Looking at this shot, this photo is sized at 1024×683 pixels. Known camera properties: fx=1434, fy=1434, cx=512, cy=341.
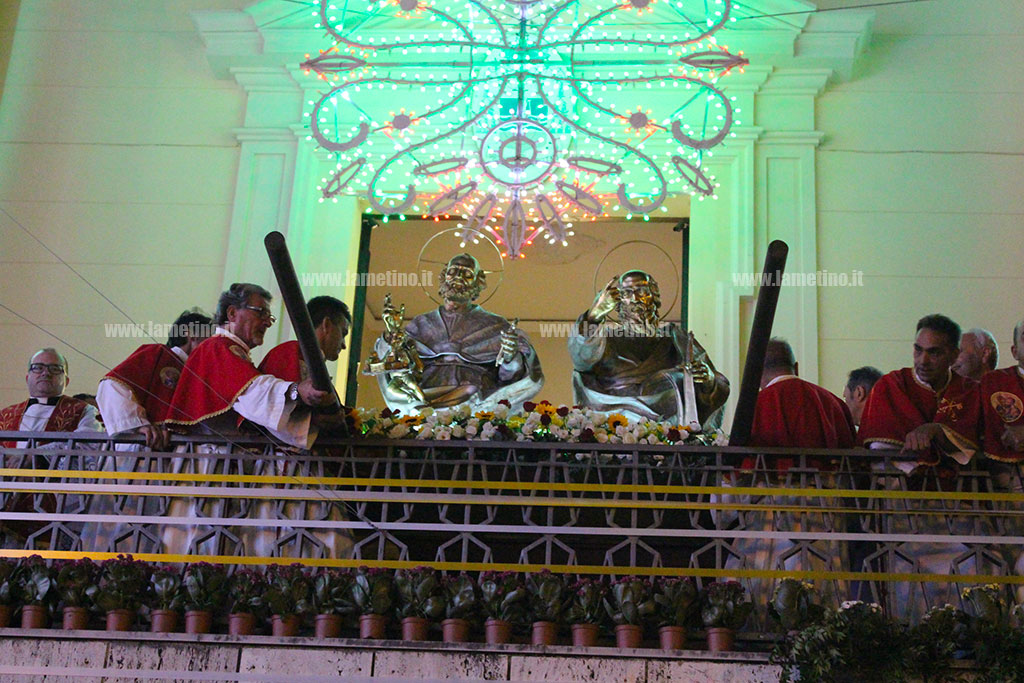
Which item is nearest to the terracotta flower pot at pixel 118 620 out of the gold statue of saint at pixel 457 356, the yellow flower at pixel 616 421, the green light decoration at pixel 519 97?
the yellow flower at pixel 616 421

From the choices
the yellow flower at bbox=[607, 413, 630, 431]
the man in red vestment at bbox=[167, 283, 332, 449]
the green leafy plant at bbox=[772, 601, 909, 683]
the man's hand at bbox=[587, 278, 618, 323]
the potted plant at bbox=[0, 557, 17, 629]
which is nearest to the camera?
the green leafy plant at bbox=[772, 601, 909, 683]

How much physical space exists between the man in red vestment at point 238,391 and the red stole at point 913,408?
279cm

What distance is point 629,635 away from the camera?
5.96m

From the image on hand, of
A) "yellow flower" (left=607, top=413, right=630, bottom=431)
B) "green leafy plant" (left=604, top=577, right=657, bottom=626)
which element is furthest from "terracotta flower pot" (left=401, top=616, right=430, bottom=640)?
"yellow flower" (left=607, top=413, right=630, bottom=431)

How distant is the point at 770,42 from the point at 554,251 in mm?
2353

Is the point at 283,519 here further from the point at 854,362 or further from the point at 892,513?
the point at 854,362

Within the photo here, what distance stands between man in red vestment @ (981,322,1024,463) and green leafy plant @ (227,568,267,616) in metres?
3.54

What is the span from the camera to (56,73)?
1168cm

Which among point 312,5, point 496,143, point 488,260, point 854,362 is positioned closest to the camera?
point 496,143

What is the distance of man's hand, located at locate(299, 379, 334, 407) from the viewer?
Result: 6875 millimetres

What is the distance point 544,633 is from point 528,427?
177cm

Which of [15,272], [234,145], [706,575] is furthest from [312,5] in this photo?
[706,575]

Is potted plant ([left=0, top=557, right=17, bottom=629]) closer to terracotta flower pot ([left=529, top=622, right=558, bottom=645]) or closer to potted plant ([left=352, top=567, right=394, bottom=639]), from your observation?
potted plant ([left=352, top=567, right=394, bottom=639])

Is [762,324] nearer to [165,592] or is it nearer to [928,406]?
[928,406]
